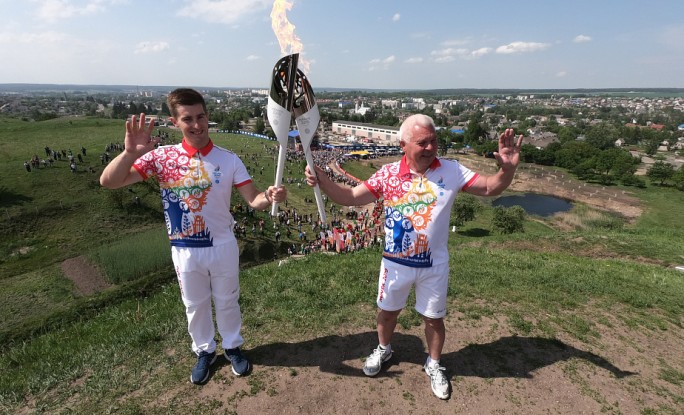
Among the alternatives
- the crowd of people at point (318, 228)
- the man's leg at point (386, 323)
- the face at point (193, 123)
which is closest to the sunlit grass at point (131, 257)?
the crowd of people at point (318, 228)

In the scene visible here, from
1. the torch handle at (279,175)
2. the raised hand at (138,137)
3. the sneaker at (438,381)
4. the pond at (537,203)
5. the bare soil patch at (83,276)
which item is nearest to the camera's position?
the raised hand at (138,137)

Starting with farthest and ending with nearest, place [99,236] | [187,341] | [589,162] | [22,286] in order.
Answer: [589,162], [99,236], [22,286], [187,341]

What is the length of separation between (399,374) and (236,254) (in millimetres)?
2493

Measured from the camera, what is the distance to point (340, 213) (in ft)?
106

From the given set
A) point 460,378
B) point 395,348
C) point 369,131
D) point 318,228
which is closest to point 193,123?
point 395,348

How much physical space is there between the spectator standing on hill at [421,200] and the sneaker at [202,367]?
227cm

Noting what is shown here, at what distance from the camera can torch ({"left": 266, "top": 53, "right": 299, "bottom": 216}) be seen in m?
4.11

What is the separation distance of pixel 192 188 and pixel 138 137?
2.37ft

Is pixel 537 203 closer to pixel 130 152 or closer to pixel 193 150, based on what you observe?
pixel 193 150

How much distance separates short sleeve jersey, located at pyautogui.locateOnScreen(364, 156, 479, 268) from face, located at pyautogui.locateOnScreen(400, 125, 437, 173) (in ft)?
0.35

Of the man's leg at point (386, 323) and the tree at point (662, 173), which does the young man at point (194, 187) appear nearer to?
the man's leg at point (386, 323)

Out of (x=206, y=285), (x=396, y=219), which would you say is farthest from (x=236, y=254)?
(x=396, y=219)

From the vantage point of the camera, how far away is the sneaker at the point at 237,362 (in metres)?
4.31

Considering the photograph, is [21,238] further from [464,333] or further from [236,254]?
[464,333]
